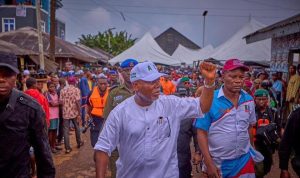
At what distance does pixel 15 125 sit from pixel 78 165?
→ 5806 mm

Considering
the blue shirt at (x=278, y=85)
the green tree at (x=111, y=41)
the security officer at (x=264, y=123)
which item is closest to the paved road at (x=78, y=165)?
the security officer at (x=264, y=123)

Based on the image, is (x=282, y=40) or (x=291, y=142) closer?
(x=291, y=142)

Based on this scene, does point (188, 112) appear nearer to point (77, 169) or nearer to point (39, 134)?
point (39, 134)

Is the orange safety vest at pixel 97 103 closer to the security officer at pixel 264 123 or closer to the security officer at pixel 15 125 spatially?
the security officer at pixel 264 123

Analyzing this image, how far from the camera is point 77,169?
780cm

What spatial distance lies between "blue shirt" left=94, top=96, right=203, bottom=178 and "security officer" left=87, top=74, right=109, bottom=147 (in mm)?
3860

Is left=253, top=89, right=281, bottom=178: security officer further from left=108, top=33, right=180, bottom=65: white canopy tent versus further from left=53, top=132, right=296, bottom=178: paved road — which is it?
left=108, top=33, right=180, bottom=65: white canopy tent

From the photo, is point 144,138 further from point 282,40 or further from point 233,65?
point 282,40

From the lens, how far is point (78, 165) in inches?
Answer: 320

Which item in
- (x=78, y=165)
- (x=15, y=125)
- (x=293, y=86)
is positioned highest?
(x=293, y=86)

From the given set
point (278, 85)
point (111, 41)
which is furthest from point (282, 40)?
point (111, 41)

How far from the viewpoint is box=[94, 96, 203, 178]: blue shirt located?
10.1 ft

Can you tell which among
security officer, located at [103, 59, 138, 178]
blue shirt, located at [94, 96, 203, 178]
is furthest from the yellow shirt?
blue shirt, located at [94, 96, 203, 178]

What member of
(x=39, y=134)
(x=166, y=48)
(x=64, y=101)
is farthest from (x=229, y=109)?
(x=166, y=48)
